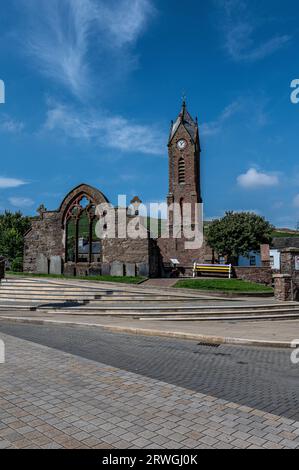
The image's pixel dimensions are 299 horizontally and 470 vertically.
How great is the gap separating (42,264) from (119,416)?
23750 millimetres

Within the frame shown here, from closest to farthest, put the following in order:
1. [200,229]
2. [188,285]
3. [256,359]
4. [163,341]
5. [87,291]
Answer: [256,359]
[163,341]
[87,291]
[188,285]
[200,229]

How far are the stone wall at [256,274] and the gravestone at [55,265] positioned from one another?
12847 millimetres

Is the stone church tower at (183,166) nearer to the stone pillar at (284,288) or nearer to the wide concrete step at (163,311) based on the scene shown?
the stone pillar at (284,288)

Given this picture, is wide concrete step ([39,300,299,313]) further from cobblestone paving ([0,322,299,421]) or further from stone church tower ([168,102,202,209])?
stone church tower ([168,102,202,209])

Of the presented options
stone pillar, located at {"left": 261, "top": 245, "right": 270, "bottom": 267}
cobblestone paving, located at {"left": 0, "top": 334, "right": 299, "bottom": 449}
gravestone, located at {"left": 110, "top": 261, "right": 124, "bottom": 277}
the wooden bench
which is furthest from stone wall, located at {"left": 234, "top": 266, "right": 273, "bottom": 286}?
cobblestone paving, located at {"left": 0, "top": 334, "right": 299, "bottom": 449}

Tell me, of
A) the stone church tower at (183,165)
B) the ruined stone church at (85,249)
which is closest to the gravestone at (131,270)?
the ruined stone church at (85,249)

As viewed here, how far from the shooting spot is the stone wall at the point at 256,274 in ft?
85.1

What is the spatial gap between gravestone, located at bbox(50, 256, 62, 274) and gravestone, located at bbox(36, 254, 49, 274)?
42 cm

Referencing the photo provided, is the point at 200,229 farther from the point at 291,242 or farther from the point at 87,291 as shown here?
the point at 87,291

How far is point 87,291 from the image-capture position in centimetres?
1870

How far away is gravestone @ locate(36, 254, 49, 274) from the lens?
1076 inches

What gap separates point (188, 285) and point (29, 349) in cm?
1302
